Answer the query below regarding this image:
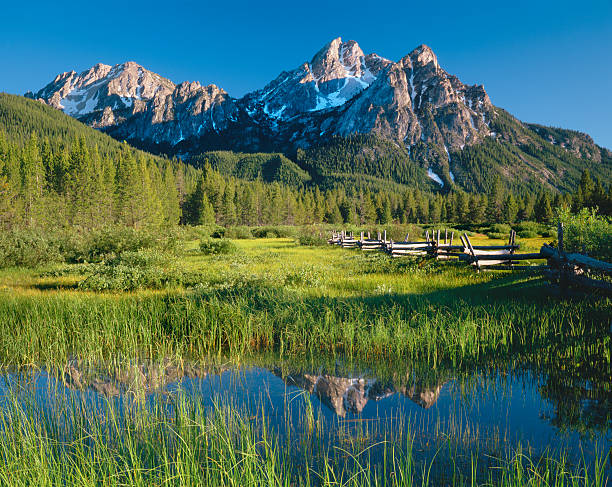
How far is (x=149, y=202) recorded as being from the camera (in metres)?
62.1

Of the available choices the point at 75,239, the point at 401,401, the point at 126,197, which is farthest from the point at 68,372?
the point at 126,197

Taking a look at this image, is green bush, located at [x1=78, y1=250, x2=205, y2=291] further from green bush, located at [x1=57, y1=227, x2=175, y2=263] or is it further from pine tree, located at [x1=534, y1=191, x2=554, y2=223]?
pine tree, located at [x1=534, y1=191, x2=554, y2=223]

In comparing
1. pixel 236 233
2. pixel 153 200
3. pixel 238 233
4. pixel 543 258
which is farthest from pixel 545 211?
pixel 153 200

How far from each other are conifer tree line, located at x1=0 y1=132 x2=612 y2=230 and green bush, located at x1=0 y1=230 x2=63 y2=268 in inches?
168

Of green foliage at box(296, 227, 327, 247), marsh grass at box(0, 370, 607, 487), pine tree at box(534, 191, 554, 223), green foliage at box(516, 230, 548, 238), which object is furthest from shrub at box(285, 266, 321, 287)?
pine tree at box(534, 191, 554, 223)

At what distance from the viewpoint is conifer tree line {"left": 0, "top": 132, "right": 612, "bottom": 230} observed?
160 feet

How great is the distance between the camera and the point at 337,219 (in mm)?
107125

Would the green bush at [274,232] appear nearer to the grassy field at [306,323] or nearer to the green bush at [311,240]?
the green bush at [311,240]

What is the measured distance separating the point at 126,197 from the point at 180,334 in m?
58.4

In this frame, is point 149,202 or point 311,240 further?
point 149,202

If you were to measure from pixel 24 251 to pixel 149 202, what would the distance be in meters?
44.6

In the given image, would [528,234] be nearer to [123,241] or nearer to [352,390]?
[123,241]

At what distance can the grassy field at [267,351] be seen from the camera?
2.90 metres

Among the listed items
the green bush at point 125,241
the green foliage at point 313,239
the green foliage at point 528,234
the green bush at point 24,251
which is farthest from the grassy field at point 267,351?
the green foliage at point 528,234
